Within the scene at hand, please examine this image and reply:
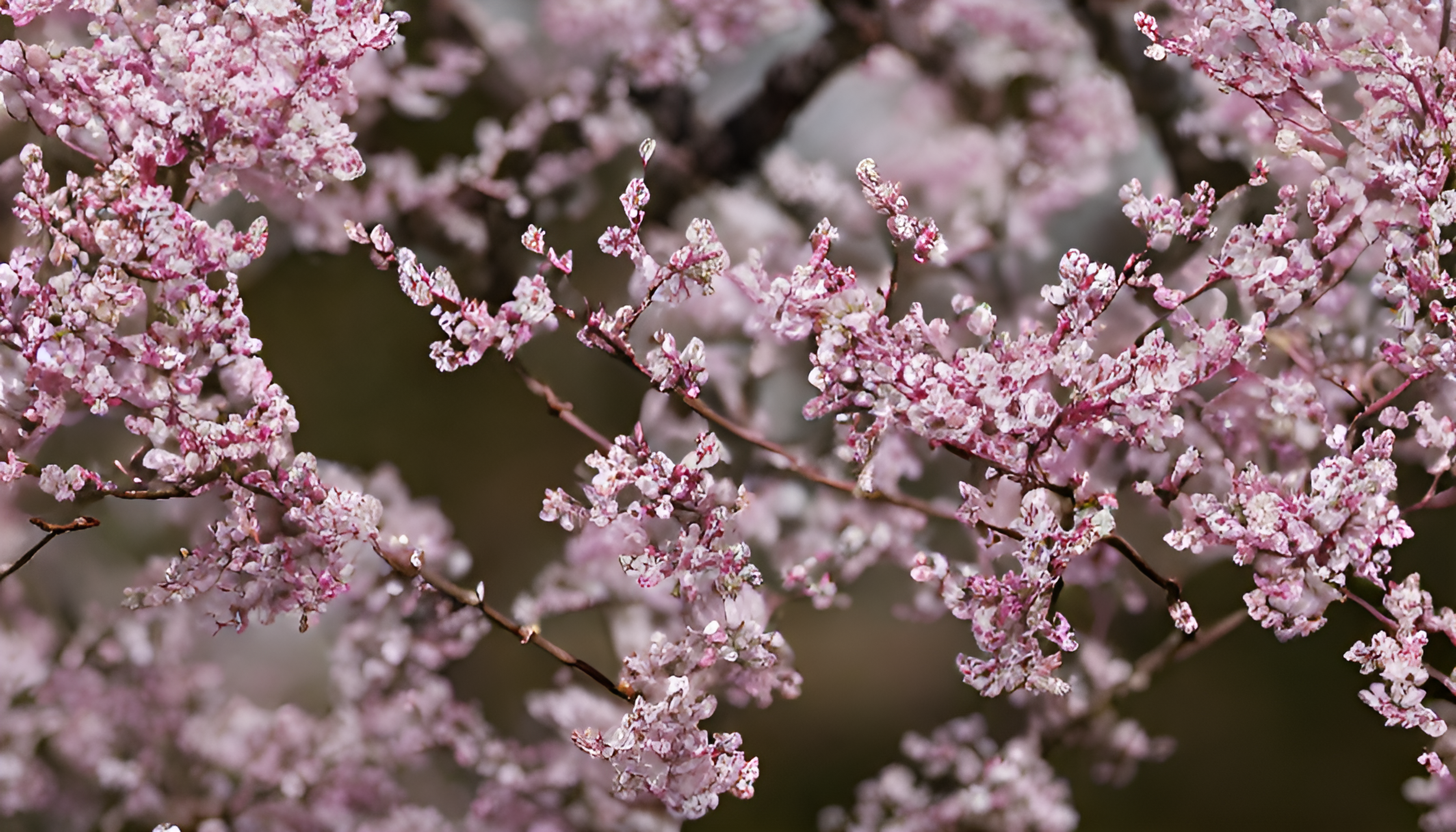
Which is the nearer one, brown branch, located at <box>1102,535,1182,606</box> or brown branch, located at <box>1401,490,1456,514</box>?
brown branch, located at <box>1102,535,1182,606</box>

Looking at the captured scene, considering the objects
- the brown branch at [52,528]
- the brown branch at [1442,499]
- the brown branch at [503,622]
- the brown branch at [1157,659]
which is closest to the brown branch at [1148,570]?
the brown branch at [1157,659]

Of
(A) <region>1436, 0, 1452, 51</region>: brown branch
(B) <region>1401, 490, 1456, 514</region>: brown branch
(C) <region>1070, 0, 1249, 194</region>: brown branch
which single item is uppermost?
(A) <region>1436, 0, 1452, 51</region>: brown branch

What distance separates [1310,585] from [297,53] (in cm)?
180

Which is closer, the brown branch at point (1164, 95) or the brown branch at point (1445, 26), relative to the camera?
the brown branch at point (1445, 26)

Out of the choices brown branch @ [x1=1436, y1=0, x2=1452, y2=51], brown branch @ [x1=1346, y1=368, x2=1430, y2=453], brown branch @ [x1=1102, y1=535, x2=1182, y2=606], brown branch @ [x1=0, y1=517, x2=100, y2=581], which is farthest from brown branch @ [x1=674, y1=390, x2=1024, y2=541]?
brown branch @ [x1=1436, y1=0, x2=1452, y2=51]

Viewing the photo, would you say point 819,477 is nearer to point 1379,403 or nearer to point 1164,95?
point 1379,403

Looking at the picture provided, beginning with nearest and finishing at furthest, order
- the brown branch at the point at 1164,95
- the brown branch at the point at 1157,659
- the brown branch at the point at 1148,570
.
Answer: the brown branch at the point at 1148,570, the brown branch at the point at 1157,659, the brown branch at the point at 1164,95

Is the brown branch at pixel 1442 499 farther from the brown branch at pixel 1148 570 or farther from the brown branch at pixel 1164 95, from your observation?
the brown branch at pixel 1164 95

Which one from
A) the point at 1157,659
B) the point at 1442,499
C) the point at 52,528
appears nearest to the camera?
the point at 52,528

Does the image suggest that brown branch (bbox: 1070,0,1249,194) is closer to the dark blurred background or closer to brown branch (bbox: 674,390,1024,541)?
the dark blurred background

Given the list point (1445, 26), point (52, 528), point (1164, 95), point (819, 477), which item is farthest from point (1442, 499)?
point (52, 528)

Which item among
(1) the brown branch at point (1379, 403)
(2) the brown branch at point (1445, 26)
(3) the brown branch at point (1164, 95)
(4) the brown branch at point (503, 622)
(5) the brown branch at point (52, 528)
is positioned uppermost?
(2) the brown branch at point (1445, 26)

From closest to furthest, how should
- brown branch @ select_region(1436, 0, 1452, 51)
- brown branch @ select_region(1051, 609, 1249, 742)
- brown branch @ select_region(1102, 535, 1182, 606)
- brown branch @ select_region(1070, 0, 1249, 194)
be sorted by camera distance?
brown branch @ select_region(1102, 535, 1182, 606) → brown branch @ select_region(1436, 0, 1452, 51) → brown branch @ select_region(1051, 609, 1249, 742) → brown branch @ select_region(1070, 0, 1249, 194)

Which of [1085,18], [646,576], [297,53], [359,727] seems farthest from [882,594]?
[297,53]
